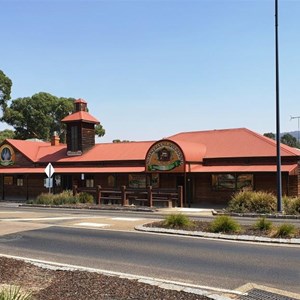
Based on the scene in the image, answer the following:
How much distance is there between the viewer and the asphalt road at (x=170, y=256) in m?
8.42

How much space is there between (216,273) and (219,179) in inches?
837

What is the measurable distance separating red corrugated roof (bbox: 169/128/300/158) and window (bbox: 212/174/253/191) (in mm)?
1558

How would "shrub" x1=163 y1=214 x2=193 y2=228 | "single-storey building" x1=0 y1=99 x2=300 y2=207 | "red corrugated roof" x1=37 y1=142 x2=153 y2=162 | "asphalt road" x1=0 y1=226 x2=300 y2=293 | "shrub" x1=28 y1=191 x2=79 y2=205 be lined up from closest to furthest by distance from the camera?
"asphalt road" x1=0 y1=226 x2=300 y2=293, "shrub" x1=163 y1=214 x2=193 y2=228, "single-storey building" x1=0 y1=99 x2=300 y2=207, "shrub" x1=28 y1=191 x2=79 y2=205, "red corrugated roof" x1=37 y1=142 x2=153 y2=162

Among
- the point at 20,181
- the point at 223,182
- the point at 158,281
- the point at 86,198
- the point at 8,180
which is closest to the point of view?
the point at 158,281

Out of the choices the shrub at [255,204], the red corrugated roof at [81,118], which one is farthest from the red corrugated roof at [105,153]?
the shrub at [255,204]

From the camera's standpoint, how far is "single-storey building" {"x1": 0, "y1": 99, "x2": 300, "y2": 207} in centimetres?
2853

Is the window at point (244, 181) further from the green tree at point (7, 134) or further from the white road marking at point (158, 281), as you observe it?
the green tree at point (7, 134)

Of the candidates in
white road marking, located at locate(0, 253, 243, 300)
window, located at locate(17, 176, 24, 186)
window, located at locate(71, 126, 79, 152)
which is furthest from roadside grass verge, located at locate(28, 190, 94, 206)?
white road marking, located at locate(0, 253, 243, 300)

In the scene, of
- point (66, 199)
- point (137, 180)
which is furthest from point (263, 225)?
point (137, 180)

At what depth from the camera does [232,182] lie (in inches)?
1148

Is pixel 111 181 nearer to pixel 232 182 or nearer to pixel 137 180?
pixel 137 180

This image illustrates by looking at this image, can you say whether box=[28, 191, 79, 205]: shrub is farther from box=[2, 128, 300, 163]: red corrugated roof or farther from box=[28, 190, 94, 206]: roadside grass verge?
box=[2, 128, 300, 163]: red corrugated roof

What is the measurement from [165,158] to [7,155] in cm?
1832

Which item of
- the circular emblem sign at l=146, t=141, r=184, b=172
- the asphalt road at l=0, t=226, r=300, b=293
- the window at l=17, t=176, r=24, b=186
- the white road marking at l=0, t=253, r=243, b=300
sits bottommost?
the asphalt road at l=0, t=226, r=300, b=293
